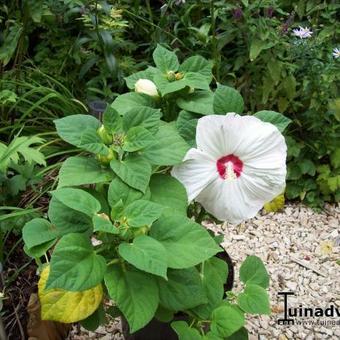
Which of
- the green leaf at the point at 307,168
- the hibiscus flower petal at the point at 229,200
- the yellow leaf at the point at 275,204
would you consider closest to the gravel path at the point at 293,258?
the yellow leaf at the point at 275,204

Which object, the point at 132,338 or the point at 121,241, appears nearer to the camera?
the point at 121,241

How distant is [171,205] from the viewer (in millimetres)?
1073

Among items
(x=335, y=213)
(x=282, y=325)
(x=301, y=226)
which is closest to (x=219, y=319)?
(x=282, y=325)

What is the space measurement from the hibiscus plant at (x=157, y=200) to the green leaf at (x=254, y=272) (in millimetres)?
58

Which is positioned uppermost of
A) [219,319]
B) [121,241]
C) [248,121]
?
[248,121]

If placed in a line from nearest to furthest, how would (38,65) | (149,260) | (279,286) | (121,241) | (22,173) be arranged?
(149,260) → (121,241) → (22,173) → (279,286) → (38,65)

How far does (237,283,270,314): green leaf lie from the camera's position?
3.82ft

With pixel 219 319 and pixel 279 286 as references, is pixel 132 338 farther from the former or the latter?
pixel 279 286

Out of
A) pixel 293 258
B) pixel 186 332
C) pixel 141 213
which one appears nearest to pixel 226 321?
pixel 186 332

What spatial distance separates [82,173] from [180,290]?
293 millimetres

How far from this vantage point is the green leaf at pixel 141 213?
3.18ft

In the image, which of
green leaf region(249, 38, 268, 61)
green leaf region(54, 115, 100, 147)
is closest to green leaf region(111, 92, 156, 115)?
green leaf region(54, 115, 100, 147)

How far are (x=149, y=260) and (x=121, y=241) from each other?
0.42 ft

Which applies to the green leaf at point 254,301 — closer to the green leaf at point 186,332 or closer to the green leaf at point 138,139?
the green leaf at point 186,332
